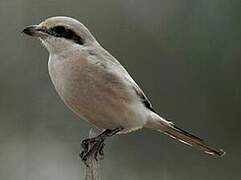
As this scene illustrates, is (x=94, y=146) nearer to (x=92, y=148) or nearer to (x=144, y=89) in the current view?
(x=92, y=148)

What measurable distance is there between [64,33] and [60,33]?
0.01 metres

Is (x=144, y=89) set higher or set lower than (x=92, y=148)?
higher

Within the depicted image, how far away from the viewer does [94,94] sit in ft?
7.40

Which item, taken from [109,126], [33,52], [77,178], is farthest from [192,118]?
[109,126]

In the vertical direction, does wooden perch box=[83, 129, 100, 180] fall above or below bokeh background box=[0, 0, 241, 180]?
below

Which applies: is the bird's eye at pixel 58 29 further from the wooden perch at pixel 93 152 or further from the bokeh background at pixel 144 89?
the bokeh background at pixel 144 89

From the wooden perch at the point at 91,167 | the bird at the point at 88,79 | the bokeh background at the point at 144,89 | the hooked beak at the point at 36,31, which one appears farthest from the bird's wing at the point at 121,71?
the bokeh background at the point at 144,89

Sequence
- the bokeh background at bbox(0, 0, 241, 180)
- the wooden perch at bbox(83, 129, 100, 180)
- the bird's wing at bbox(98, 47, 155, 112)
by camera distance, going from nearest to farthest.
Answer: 1. the wooden perch at bbox(83, 129, 100, 180)
2. the bird's wing at bbox(98, 47, 155, 112)
3. the bokeh background at bbox(0, 0, 241, 180)

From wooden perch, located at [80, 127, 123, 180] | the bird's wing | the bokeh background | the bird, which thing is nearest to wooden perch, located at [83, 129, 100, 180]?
wooden perch, located at [80, 127, 123, 180]

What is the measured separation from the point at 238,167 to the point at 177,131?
1.26 metres

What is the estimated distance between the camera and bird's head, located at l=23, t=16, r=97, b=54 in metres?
2.30

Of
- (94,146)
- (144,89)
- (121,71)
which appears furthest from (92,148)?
(144,89)

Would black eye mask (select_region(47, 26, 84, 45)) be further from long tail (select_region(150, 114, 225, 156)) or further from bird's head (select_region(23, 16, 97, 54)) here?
long tail (select_region(150, 114, 225, 156))

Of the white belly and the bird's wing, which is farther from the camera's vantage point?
the bird's wing
